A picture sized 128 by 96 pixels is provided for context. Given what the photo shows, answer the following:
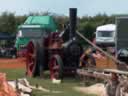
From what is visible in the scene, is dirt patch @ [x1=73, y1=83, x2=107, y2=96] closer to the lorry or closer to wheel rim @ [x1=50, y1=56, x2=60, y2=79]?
wheel rim @ [x1=50, y1=56, x2=60, y2=79]

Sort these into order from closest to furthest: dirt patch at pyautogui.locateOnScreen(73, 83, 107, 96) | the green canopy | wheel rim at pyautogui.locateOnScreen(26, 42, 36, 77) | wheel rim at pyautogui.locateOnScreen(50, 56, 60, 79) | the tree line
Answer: dirt patch at pyautogui.locateOnScreen(73, 83, 107, 96), wheel rim at pyautogui.locateOnScreen(50, 56, 60, 79), wheel rim at pyautogui.locateOnScreen(26, 42, 36, 77), the green canopy, the tree line

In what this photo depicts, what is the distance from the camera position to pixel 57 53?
2358cm

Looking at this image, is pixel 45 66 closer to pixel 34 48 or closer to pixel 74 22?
pixel 34 48

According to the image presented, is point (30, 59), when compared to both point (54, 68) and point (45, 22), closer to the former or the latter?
point (54, 68)

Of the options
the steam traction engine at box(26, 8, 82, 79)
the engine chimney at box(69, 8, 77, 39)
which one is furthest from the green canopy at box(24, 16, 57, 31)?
the engine chimney at box(69, 8, 77, 39)

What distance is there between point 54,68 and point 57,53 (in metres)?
0.80

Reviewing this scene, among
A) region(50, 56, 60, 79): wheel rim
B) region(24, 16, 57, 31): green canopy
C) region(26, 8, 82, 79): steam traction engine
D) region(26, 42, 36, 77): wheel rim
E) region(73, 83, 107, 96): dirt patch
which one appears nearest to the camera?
region(73, 83, 107, 96): dirt patch

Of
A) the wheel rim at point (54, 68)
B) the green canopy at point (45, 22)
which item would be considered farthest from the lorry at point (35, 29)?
the wheel rim at point (54, 68)

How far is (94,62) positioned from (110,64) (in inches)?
88.1

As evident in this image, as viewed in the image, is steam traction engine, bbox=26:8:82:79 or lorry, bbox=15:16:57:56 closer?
steam traction engine, bbox=26:8:82:79

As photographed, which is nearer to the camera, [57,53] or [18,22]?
[57,53]

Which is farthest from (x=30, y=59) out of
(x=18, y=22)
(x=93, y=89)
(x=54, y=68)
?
(x=18, y=22)

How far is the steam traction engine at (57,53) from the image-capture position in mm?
22922

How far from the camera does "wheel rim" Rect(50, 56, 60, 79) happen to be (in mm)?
22672
